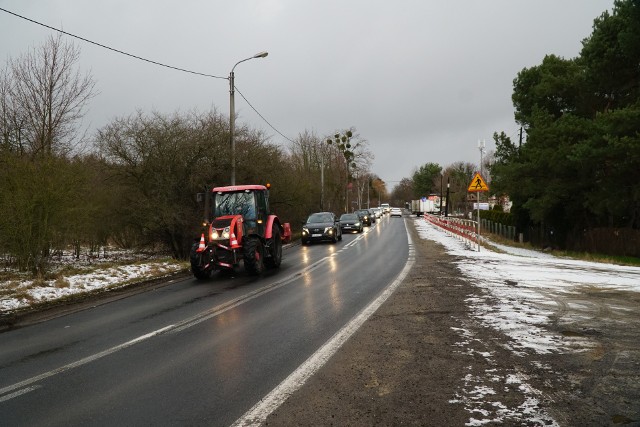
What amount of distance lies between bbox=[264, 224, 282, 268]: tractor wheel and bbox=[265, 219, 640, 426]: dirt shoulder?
881 centimetres

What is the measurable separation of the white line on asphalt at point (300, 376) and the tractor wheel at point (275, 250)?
23.8 ft

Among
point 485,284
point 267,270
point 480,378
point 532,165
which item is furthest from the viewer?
point 532,165

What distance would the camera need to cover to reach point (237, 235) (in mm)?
13766

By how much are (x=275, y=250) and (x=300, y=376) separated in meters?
10.9

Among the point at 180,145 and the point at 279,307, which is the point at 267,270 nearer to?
the point at 279,307

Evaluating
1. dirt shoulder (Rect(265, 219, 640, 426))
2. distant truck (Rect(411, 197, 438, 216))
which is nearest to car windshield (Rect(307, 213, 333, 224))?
dirt shoulder (Rect(265, 219, 640, 426))

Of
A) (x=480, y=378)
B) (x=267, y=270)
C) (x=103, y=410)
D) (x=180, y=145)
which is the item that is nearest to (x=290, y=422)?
(x=103, y=410)

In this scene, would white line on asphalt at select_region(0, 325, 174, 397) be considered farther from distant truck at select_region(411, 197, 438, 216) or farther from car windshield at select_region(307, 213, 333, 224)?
distant truck at select_region(411, 197, 438, 216)

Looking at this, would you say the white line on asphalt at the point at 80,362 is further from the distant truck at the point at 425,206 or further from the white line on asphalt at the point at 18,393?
the distant truck at the point at 425,206

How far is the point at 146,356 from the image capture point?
6.03 m

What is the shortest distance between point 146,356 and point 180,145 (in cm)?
1553

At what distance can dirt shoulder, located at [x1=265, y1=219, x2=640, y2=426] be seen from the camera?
399 cm

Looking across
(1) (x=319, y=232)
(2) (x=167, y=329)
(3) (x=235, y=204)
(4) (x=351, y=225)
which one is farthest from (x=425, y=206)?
(2) (x=167, y=329)

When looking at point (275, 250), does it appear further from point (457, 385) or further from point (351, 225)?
point (351, 225)
